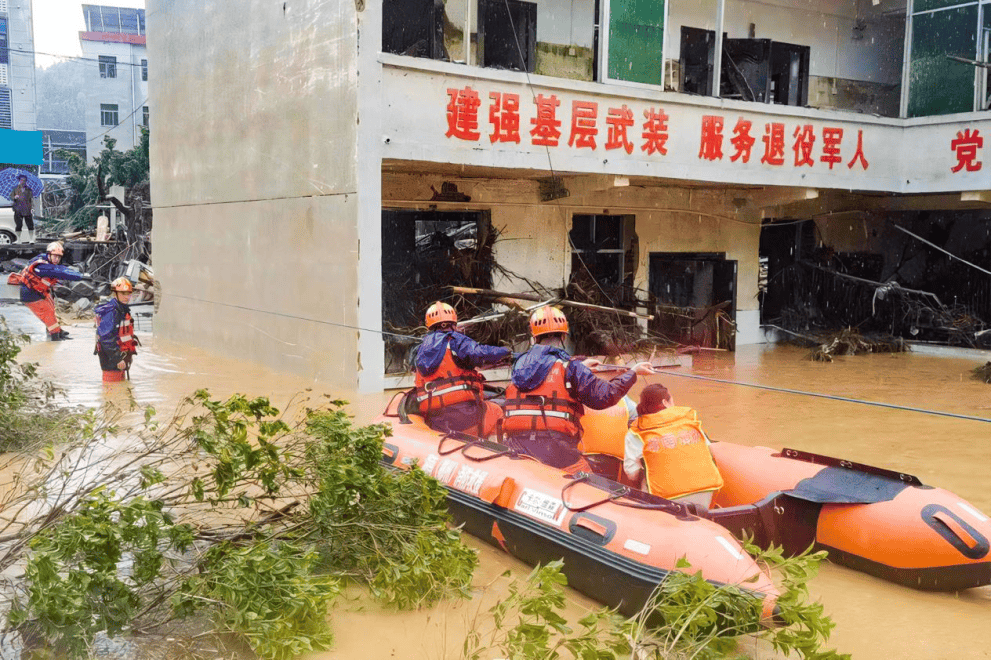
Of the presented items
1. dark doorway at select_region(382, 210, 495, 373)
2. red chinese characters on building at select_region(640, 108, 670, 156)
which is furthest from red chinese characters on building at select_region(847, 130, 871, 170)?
dark doorway at select_region(382, 210, 495, 373)

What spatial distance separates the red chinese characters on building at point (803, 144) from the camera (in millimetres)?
13867

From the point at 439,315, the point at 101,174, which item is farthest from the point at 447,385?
the point at 101,174

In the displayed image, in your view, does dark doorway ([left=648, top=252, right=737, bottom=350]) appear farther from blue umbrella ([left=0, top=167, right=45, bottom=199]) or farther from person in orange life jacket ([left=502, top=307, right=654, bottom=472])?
blue umbrella ([left=0, top=167, right=45, bottom=199])

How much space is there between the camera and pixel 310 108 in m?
11.4

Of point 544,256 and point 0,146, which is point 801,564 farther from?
point 0,146

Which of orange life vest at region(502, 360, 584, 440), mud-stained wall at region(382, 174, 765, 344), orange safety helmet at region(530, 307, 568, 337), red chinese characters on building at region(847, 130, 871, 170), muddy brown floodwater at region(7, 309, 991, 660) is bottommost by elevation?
muddy brown floodwater at region(7, 309, 991, 660)

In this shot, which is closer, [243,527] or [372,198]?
[243,527]

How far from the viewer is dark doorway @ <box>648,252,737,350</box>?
52.4 ft

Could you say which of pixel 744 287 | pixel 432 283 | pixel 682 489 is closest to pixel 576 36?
pixel 432 283

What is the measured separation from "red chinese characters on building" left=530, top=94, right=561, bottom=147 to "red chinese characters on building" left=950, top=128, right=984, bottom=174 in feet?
23.1

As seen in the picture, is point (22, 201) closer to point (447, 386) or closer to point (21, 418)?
point (21, 418)

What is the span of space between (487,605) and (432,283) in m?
8.87

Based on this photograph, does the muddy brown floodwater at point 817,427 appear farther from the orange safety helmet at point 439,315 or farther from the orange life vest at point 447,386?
the orange safety helmet at point 439,315

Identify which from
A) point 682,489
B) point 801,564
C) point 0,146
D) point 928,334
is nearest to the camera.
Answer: point 801,564
